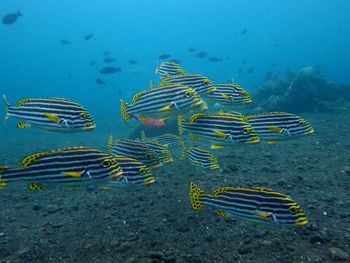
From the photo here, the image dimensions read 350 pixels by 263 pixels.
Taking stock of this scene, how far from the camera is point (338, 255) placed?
4758 mm

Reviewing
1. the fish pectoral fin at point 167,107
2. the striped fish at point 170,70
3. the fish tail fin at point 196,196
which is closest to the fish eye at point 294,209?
the fish tail fin at point 196,196

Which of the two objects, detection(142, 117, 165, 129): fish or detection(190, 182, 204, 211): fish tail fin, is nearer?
detection(190, 182, 204, 211): fish tail fin

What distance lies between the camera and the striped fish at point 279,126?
6582 millimetres

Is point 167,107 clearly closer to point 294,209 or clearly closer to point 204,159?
point 204,159

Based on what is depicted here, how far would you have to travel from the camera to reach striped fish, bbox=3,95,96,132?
5.57 meters

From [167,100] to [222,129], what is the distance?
134 centimetres

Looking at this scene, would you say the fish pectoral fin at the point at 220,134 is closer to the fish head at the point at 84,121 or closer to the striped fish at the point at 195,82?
the striped fish at the point at 195,82

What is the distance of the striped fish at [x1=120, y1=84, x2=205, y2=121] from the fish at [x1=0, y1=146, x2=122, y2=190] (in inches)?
85.6

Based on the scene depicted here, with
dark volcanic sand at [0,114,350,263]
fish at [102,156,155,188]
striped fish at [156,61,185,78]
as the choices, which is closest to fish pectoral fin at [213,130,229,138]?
fish at [102,156,155,188]

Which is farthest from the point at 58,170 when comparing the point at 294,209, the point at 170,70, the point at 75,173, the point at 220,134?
the point at 170,70

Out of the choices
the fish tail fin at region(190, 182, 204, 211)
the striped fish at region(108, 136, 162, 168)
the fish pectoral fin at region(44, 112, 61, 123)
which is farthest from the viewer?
the striped fish at region(108, 136, 162, 168)

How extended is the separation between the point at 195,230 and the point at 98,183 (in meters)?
2.17

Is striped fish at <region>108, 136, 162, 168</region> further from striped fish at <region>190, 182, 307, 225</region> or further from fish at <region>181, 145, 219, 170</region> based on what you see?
striped fish at <region>190, 182, 307, 225</region>

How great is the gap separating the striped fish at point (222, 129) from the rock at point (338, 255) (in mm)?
2263
